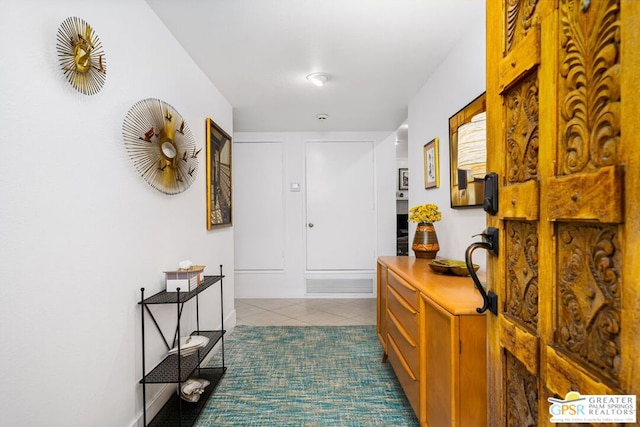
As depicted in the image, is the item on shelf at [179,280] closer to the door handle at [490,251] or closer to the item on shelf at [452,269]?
the item on shelf at [452,269]

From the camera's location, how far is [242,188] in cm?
464

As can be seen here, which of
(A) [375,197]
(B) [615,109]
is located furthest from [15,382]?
(A) [375,197]

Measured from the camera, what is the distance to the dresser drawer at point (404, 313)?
158cm

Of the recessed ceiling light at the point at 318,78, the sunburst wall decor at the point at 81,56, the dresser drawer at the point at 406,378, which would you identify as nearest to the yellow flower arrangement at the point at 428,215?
the dresser drawer at the point at 406,378

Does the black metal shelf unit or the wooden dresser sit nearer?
the wooden dresser

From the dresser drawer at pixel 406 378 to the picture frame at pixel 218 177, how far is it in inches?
70.0

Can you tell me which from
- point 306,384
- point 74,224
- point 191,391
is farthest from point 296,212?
point 74,224

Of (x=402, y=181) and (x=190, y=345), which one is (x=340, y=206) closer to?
(x=402, y=181)

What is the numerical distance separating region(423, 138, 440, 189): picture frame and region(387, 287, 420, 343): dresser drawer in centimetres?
103

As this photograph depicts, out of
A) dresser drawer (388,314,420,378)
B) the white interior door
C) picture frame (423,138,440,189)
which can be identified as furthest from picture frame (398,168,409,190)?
dresser drawer (388,314,420,378)

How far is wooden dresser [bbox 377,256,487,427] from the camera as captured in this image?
1.16m

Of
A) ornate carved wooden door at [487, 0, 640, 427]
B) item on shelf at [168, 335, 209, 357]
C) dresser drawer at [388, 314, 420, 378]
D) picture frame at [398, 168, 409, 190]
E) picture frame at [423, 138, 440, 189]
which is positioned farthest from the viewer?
picture frame at [398, 168, 409, 190]

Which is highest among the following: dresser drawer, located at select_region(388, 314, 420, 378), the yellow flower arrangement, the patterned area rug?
the yellow flower arrangement

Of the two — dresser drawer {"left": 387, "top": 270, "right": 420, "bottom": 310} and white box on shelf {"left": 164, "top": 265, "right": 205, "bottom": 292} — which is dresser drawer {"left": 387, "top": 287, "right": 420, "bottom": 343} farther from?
white box on shelf {"left": 164, "top": 265, "right": 205, "bottom": 292}
